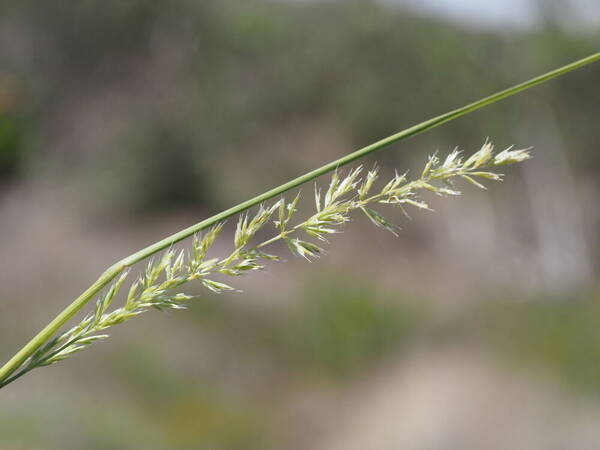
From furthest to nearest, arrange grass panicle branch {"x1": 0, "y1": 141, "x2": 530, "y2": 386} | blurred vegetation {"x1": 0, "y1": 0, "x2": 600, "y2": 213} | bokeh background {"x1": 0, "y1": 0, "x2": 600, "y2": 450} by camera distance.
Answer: blurred vegetation {"x1": 0, "y1": 0, "x2": 600, "y2": 213} < bokeh background {"x1": 0, "y1": 0, "x2": 600, "y2": 450} < grass panicle branch {"x1": 0, "y1": 141, "x2": 530, "y2": 386}

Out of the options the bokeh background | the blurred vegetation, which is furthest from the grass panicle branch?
the blurred vegetation

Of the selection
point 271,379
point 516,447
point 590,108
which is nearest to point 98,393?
point 271,379

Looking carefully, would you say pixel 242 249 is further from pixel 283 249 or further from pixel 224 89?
pixel 224 89

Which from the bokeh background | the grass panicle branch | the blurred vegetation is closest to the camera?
the grass panicle branch

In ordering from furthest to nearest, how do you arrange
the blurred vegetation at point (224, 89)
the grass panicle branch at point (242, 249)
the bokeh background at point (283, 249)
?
the blurred vegetation at point (224, 89), the bokeh background at point (283, 249), the grass panicle branch at point (242, 249)

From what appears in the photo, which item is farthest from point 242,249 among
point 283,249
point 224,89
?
point 224,89

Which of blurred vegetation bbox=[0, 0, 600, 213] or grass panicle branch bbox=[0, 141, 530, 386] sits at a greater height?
blurred vegetation bbox=[0, 0, 600, 213]

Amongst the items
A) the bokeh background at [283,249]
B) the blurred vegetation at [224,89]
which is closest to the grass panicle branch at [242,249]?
the bokeh background at [283,249]

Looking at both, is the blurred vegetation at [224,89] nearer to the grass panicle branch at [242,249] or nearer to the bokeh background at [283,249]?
the bokeh background at [283,249]

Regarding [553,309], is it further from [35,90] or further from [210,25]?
[35,90]

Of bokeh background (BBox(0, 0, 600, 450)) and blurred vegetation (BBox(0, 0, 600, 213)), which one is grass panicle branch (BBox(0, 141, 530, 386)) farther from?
blurred vegetation (BBox(0, 0, 600, 213))
